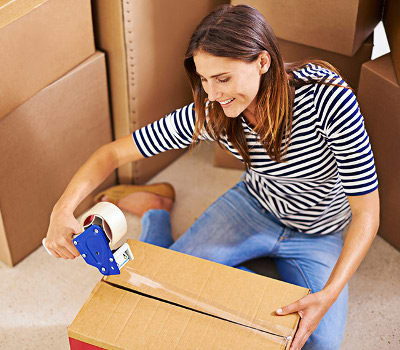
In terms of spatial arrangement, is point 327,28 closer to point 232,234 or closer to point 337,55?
point 337,55

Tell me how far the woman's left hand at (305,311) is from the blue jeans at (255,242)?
0.27 m

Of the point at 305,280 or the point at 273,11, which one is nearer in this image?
the point at 305,280

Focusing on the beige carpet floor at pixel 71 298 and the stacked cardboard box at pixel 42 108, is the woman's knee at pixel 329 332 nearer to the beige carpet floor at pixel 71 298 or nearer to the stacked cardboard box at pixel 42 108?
the beige carpet floor at pixel 71 298

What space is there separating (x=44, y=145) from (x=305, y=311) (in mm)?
774

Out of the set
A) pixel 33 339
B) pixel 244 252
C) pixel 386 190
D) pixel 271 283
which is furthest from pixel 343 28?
pixel 33 339

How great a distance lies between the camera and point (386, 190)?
4.64 feet

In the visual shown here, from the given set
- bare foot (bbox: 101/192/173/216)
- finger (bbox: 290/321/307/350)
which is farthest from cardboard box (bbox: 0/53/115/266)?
finger (bbox: 290/321/307/350)

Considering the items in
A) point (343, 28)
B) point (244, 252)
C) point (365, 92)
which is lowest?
point (244, 252)

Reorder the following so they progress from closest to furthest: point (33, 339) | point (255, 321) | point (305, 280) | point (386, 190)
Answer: point (255, 321) < point (305, 280) < point (33, 339) < point (386, 190)

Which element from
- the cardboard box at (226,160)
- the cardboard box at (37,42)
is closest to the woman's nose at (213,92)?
the cardboard box at (37,42)

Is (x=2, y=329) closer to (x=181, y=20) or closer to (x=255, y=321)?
(x=255, y=321)

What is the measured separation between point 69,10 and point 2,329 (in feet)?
2.45

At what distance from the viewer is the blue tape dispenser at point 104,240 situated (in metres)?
0.84

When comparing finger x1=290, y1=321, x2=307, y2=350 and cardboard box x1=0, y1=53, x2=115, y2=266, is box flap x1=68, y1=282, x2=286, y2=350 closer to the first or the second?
finger x1=290, y1=321, x2=307, y2=350
